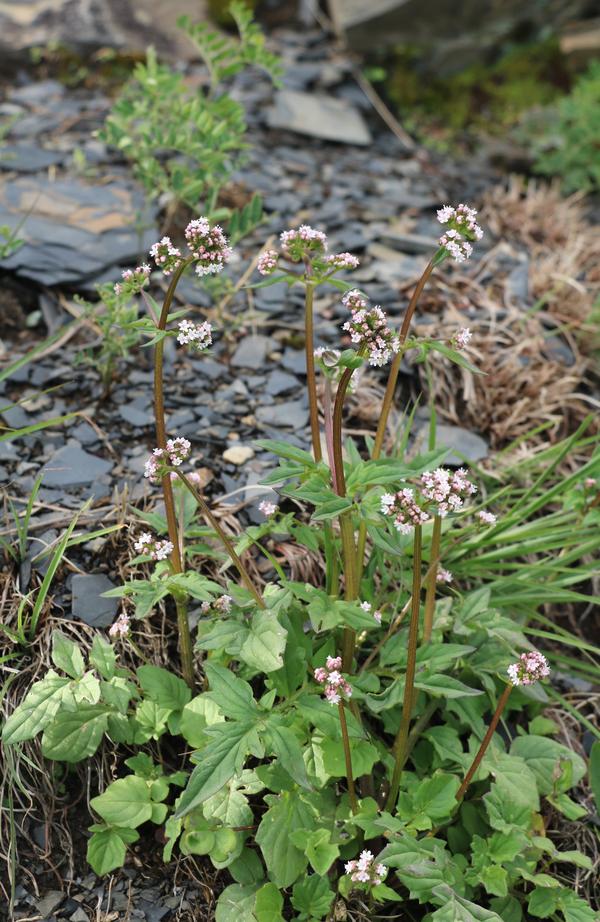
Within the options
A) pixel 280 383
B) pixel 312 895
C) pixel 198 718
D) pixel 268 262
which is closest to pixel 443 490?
pixel 268 262

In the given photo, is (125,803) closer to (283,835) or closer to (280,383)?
(283,835)

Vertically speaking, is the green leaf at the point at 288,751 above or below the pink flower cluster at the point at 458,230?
below

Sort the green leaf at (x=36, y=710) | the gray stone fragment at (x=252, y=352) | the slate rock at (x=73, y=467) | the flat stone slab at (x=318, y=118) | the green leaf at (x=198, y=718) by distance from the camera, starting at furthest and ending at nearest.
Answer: the flat stone slab at (x=318, y=118) → the gray stone fragment at (x=252, y=352) → the slate rock at (x=73, y=467) → the green leaf at (x=198, y=718) → the green leaf at (x=36, y=710)

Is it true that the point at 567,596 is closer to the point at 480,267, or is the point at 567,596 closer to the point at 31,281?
the point at 480,267

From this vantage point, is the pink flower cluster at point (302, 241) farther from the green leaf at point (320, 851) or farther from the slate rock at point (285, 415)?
the green leaf at point (320, 851)

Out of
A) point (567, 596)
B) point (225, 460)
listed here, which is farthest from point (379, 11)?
point (567, 596)

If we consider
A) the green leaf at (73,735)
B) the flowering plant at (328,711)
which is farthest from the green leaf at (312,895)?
the green leaf at (73,735)
